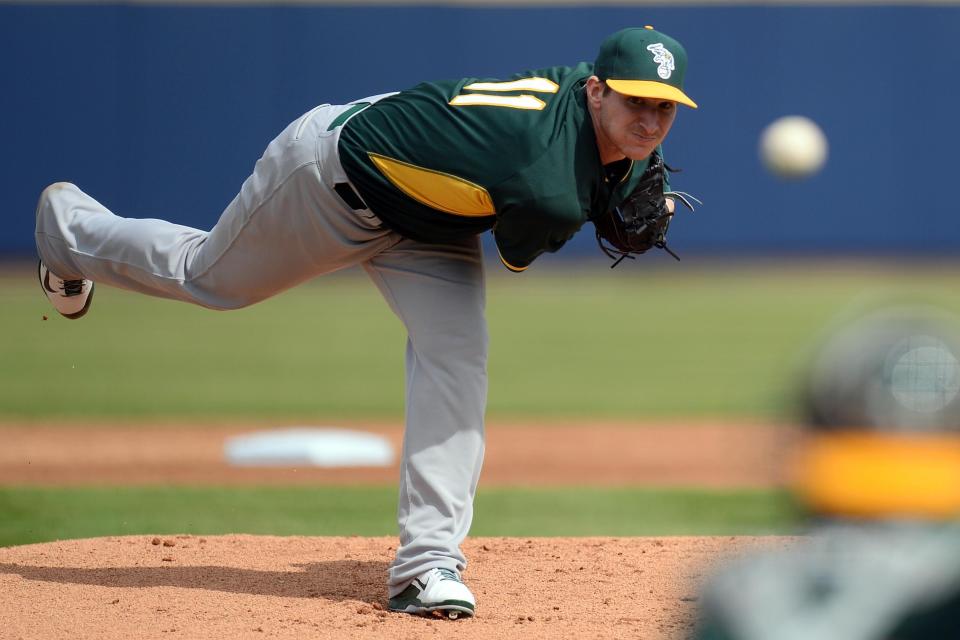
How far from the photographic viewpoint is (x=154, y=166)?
18.9 meters

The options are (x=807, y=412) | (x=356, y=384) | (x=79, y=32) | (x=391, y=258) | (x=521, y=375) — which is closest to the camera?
(x=807, y=412)

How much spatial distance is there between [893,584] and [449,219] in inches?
89.5

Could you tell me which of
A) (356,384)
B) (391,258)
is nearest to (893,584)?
(391,258)

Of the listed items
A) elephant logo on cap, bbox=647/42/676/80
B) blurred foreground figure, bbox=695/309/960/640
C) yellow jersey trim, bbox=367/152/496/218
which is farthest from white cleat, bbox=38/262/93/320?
blurred foreground figure, bbox=695/309/960/640

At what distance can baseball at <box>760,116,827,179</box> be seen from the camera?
17609mm

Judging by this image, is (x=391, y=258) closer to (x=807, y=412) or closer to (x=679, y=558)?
(x=679, y=558)

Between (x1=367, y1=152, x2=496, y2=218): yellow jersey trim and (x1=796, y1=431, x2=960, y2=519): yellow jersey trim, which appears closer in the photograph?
(x1=796, y1=431, x2=960, y2=519): yellow jersey trim

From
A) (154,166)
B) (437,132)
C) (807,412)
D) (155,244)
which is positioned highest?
(154,166)

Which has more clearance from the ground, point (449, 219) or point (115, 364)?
point (115, 364)

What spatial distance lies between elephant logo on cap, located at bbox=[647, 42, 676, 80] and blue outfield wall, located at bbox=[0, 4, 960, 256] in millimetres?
16004

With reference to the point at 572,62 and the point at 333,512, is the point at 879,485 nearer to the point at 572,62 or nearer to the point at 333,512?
the point at 333,512

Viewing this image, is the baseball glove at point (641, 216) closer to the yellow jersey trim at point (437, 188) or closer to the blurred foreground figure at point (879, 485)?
the yellow jersey trim at point (437, 188)

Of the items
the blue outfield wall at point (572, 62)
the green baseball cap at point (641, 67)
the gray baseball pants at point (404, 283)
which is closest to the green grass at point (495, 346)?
the blue outfield wall at point (572, 62)

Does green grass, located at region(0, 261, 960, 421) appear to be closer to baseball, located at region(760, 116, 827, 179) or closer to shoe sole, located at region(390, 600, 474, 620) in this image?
baseball, located at region(760, 116, 827, 179)
